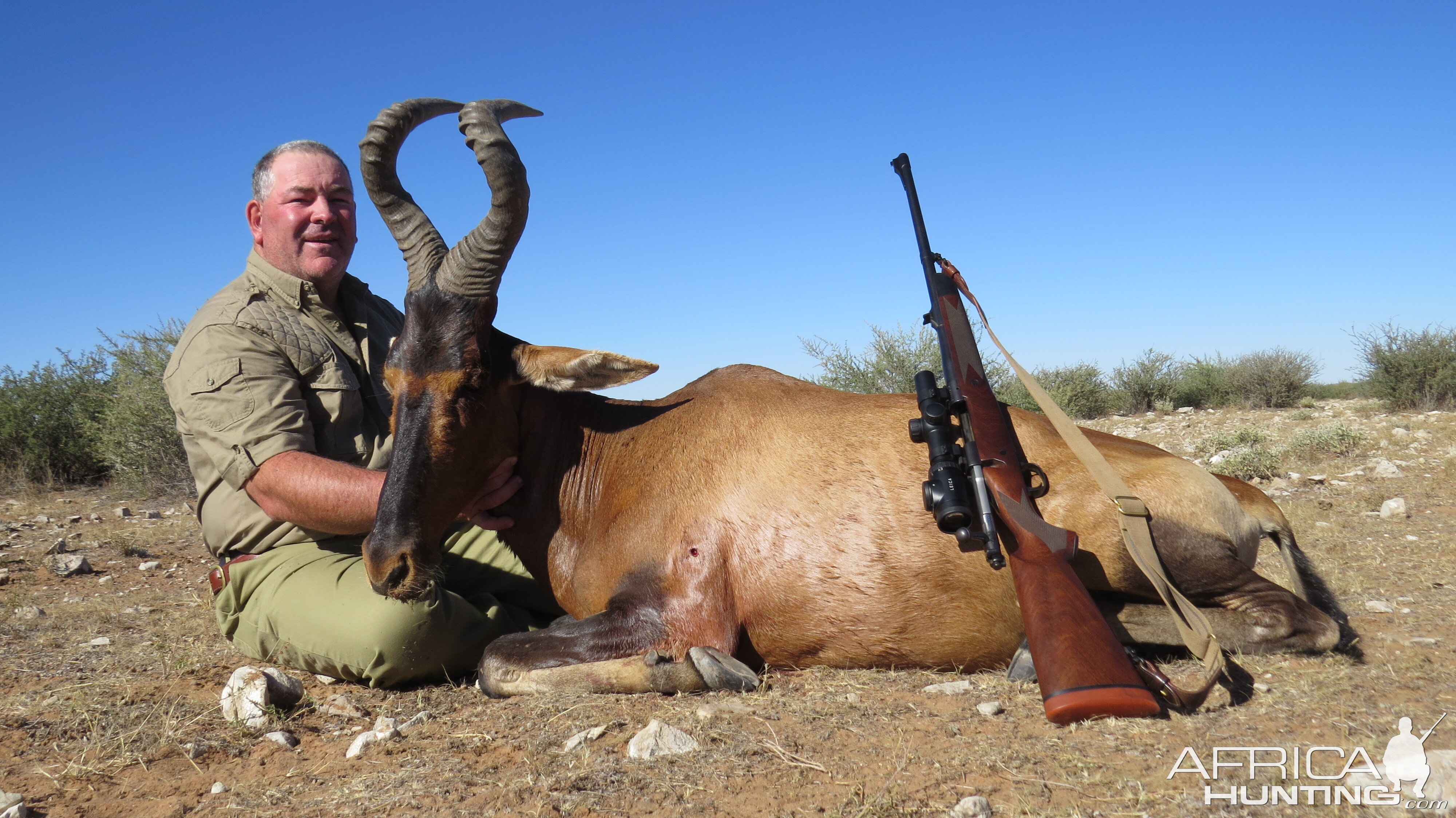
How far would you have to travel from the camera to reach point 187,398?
16.2ft

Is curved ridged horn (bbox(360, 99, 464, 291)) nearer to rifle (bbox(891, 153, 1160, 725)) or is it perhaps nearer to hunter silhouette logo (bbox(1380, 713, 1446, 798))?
rifle (bbox(891, 153, 1160, 725))

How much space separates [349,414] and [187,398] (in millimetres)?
842

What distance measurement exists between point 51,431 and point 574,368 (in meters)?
18.1

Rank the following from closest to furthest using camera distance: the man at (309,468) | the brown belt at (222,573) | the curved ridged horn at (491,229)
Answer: the curved ridged horn at (491,229), the man at (309,468), the brown belt at (222,573)

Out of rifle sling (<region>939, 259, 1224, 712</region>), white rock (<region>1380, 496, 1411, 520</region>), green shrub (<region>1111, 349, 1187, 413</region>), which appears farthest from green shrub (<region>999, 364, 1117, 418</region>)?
rifle sling (<region>939, 259, 1224, 712</region>)

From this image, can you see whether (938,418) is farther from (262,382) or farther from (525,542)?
(262,382)

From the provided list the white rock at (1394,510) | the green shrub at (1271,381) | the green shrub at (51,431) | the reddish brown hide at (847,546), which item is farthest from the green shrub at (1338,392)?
the green shrub at (51,431)

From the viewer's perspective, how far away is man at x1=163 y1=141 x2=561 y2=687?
4.60 metres

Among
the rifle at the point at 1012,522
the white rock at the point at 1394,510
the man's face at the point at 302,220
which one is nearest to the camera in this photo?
the rifle at the point at 1012,522

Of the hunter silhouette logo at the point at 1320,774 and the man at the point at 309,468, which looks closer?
the hunter silhouette logo at the point at 1320,774

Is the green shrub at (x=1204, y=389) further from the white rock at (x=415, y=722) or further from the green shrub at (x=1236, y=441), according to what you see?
the white rock at (x=415, y=722)

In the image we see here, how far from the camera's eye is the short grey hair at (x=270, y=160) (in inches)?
231

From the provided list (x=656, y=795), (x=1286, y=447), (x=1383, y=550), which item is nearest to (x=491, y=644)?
(x=656, y=795)

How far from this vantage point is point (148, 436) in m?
14.6
